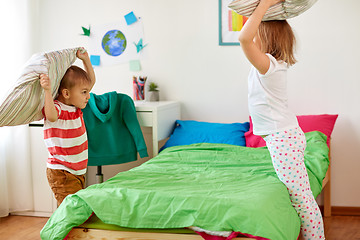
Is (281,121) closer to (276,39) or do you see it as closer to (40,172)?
(276,39)

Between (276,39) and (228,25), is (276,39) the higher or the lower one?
the lower one

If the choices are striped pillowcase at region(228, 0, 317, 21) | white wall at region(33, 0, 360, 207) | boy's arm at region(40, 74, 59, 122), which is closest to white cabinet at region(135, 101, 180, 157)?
white wall at region(33, 0, 360, 207)

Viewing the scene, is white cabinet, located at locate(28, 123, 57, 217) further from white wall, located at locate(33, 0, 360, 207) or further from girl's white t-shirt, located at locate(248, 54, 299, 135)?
girl's white t-shirt, located at locate(248, 54, 299, 135)

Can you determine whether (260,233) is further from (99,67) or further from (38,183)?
(99,67)

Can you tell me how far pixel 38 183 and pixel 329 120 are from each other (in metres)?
1.95

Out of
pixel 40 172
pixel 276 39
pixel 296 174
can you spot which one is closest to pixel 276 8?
→ pixel 276 39

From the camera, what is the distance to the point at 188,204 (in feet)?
5.97

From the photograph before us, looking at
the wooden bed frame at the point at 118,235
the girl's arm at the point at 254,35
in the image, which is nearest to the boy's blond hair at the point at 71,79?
the wooden bed frame at the point at 118,235

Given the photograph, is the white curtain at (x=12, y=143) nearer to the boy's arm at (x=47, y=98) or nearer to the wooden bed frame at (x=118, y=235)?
the boy's arm at (x=47, y=98)

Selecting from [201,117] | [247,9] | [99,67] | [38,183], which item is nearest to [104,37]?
[99,67]

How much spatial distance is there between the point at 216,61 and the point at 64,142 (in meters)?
1.58

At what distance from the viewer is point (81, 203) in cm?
192

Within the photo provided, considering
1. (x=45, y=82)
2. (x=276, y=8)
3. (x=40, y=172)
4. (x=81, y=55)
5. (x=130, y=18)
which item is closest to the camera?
(x=276, y=8)

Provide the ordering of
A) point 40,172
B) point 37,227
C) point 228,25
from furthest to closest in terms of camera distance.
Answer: point 228,25 → point 40,172 → point 37,227
